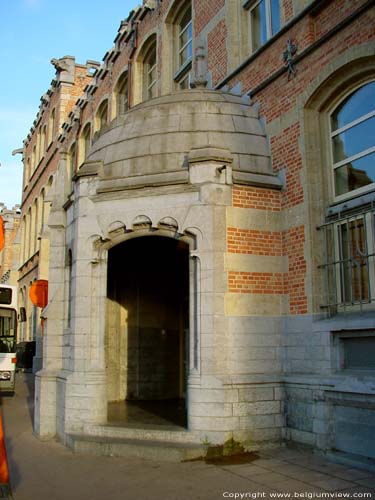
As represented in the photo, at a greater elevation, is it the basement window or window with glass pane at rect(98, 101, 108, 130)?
window with glass pane at rect(98, 101, 108, 130)

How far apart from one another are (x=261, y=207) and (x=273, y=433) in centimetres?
361

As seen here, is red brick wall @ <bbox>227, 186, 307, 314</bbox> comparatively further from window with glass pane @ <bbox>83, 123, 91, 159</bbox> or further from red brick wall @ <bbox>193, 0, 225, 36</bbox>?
window with glass pane @ <bbox>83, 123, 91, 159</bbox>

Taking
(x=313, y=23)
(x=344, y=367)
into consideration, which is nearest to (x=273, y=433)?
(x=344, y=367)

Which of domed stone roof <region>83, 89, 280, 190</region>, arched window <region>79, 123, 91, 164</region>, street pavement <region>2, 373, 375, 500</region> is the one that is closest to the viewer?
street pavement <region>2, 373, 375, 500</region>

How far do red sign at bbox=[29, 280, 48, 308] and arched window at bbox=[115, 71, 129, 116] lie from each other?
8.56 meters

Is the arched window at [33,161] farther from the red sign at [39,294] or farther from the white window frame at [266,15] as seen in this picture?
the white window frame at [266,15]

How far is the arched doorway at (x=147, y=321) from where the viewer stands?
482 inches

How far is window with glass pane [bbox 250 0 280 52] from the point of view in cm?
1072

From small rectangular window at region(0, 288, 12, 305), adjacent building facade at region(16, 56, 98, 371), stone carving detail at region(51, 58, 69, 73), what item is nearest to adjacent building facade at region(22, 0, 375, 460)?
small rectangular window at region(0, 288, 12, 305)

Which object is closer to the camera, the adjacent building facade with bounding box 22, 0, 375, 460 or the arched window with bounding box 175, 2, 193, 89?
the adjacent building facade with bounding box 22, 0, 375, 460

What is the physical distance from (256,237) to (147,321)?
4784 millimetres

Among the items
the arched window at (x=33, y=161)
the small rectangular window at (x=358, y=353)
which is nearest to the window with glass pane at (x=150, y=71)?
the small rectangular window at (x=358, y=353)

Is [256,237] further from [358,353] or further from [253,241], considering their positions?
[358,353]

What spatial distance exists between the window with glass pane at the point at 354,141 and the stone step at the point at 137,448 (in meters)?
4.59
